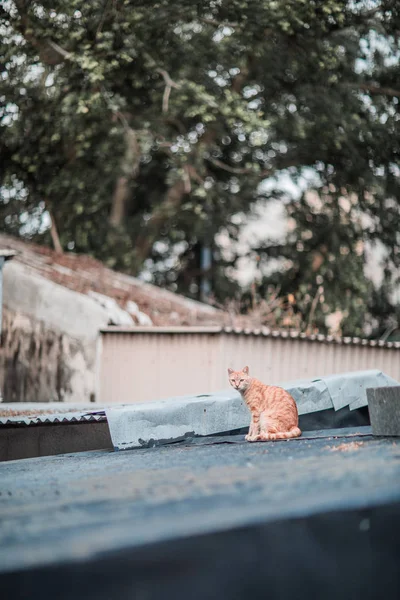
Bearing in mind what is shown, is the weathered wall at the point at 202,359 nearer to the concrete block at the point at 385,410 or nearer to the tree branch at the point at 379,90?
the concrete block at the point at 385,410

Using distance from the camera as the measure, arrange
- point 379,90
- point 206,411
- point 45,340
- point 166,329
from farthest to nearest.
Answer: point 379,90, point 45,340, point 166,329, point 206,411

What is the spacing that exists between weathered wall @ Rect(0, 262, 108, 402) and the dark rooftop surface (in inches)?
302

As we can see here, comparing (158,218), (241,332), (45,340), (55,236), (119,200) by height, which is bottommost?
(45,340)

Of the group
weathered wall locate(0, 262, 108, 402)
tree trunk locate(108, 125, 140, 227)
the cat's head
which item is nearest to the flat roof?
the cat's head

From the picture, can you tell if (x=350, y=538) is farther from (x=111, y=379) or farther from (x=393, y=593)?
(x=111, y=379)

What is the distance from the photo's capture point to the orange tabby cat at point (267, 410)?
581cm

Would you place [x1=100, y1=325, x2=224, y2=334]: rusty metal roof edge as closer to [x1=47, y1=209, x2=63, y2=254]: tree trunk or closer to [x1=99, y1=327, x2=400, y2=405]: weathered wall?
[x1=99, y1=327, x2=400, y2=405]: weathered wall

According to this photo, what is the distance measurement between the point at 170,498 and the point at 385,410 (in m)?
2.61

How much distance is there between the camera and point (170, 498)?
329cm

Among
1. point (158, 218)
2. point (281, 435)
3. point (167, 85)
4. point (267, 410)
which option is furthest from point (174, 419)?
point (158, 218)

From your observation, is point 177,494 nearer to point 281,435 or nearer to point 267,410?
point 281,435

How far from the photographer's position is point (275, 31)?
45.6 ft

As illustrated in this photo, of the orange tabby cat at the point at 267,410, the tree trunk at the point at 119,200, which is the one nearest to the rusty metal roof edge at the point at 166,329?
the orange tabby cat at the point at 267,410

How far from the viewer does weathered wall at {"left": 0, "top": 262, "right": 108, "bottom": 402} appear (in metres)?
12.7
